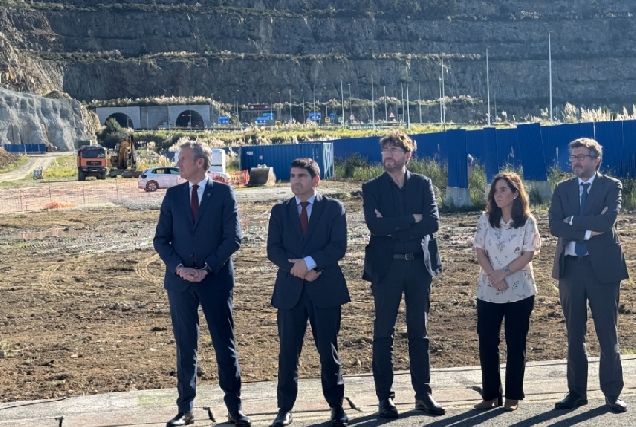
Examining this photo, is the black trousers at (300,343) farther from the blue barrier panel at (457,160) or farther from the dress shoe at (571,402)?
the blue barrier panel at (457,160)

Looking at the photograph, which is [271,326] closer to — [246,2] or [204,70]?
[204,70]

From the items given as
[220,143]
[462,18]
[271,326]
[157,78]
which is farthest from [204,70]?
[271,326]

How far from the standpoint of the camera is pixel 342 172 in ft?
156

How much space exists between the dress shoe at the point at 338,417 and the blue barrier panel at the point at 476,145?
19.7 metres

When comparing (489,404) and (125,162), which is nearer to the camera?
(489,404)

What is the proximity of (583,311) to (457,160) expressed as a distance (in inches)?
745

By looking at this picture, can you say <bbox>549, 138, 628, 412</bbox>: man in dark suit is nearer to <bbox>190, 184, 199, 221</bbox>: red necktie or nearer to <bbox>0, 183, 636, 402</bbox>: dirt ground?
<bbox>0, 183, 636, 402</bbox>: dirt ground

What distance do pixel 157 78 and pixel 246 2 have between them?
24.5 meters

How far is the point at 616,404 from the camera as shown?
7.13 metres

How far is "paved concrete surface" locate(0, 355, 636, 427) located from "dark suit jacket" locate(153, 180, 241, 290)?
0.94 meters

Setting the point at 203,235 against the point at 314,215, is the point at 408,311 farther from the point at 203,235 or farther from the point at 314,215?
the point at 203,235

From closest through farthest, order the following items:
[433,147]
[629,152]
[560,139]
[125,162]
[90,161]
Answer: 1. [629,152]
2. [560,139]
3. [433,147]
4. [90,161]
5. [125,162]

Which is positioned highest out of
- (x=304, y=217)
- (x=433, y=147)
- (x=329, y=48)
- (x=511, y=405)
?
(x=329, y=48)

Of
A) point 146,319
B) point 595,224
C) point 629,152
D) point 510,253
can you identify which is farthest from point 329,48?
point 595,224
